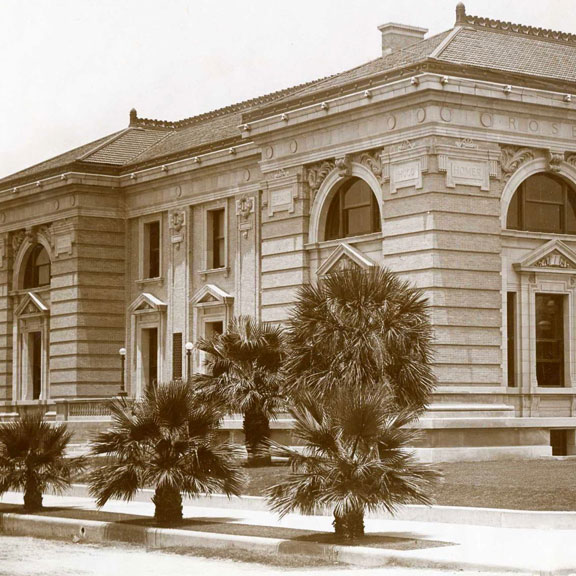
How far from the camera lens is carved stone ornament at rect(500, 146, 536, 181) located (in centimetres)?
4112

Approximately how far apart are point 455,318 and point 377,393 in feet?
56.3

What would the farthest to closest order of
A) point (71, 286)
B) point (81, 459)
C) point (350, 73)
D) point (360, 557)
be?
point (71, 286) < point (350, 73) < point (81, 459) < point (360, 557)

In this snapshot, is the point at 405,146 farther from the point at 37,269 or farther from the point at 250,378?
the point at 37,269

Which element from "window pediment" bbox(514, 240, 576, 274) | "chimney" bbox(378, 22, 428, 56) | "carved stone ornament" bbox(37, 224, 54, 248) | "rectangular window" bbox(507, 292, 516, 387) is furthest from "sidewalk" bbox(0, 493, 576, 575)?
"carved stone ornament" bbox(37, 224, 54, 248)

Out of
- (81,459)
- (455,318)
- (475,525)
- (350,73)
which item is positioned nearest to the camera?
(475,525)

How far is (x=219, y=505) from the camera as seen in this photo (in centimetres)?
3088

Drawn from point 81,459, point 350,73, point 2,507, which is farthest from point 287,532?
point 350,73

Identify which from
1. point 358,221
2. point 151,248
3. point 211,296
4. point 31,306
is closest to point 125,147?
point 151,248

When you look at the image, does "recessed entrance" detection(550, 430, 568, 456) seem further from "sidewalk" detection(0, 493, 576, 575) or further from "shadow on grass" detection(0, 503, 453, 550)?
"shadow on grass" detection(0, 503, 453, 550)

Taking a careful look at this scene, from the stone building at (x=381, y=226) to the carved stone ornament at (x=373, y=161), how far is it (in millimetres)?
54

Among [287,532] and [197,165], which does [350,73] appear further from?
[287,532]

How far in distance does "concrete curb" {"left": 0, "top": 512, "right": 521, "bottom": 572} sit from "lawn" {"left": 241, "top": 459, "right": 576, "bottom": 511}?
5.25 m

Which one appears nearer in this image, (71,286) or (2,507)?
(2,507)

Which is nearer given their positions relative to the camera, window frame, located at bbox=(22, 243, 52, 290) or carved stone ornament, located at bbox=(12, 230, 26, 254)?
window frame, located at bbox=(22, 243, 52, 290)
